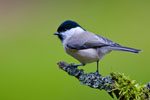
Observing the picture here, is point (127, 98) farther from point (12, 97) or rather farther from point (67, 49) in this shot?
point (12, 97)

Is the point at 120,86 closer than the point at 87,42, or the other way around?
the point at 120,86

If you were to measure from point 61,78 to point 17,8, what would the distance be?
2496mm

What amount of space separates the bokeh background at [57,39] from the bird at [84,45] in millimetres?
151

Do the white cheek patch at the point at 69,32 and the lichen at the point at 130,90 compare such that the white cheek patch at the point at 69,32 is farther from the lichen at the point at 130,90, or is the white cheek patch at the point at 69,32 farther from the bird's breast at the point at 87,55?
the lichen at the point at 130,90

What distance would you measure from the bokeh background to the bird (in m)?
0.15

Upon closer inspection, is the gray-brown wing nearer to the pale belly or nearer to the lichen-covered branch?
the pale belly

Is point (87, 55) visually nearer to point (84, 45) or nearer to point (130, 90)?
point (84, 45)

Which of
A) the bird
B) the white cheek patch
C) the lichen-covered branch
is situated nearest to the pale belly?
the bird

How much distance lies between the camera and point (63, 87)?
290 centimetres

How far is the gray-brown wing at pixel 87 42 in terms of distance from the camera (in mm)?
2062

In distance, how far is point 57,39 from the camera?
155 inches

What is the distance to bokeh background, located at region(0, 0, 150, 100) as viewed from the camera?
9.50 feet

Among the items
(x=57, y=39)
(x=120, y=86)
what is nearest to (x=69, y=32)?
(x=120, y=86)

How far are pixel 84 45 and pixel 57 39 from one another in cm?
184
